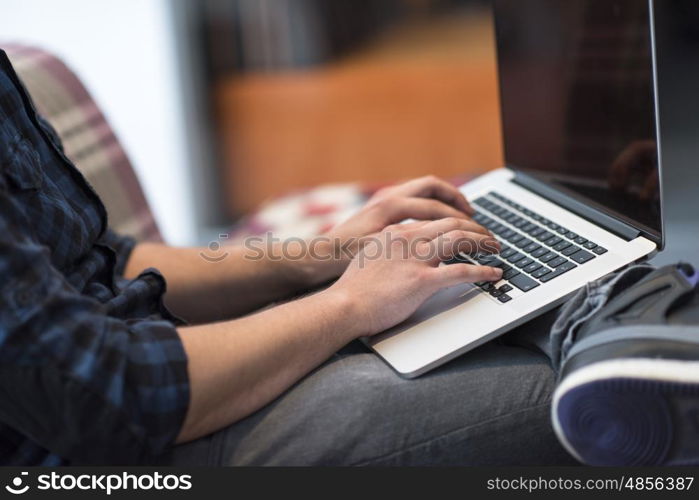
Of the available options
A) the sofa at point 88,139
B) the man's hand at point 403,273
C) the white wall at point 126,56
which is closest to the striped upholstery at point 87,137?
the sofa at point 88,139

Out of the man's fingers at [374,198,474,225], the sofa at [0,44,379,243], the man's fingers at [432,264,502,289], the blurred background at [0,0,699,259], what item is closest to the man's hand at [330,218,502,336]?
the man's fingers at [432,264,502,289]

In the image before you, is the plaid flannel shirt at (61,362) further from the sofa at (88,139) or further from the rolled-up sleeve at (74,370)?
the sofa at (88,139)

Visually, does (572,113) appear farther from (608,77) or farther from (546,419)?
(546,419)

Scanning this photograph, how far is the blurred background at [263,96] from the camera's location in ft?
7.38

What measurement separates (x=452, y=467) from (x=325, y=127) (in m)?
1.77

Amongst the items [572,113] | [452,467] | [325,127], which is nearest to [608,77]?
[572,113]

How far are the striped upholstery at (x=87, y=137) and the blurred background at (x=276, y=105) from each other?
40.1 inches

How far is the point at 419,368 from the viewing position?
733 mm

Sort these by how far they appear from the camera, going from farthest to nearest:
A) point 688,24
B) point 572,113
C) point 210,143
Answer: point 210,143 < point 688,24 < point 572,113

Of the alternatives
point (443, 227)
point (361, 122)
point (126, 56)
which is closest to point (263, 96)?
point (361, 122)

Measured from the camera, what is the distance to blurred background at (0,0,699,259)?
2.25 m

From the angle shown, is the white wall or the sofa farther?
the white wall

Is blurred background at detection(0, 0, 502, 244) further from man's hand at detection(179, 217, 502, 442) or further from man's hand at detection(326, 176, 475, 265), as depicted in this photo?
man's hand at detection(179, 217, 502, 442)

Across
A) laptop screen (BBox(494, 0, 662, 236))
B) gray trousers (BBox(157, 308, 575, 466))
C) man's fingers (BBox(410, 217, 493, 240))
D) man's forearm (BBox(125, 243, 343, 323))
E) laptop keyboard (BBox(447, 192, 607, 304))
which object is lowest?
gray trousers (BBox(157, 308, 575, 466))
